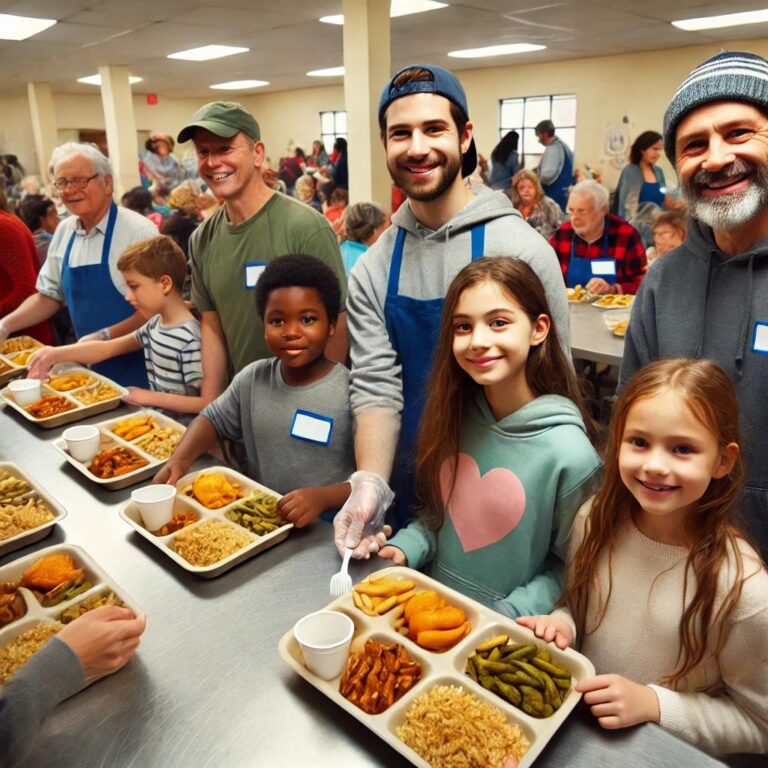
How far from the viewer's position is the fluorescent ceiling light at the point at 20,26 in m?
6.51

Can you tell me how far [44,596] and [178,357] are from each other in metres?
1.33

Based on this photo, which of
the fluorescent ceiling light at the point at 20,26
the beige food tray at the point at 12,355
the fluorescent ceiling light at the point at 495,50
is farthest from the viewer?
the fluorescent ceiling light at the point at 495,50

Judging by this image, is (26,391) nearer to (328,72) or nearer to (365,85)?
(365,85)

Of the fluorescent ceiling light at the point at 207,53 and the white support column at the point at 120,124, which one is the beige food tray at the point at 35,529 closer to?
the fluorescent ceiling light at the point at 207,53

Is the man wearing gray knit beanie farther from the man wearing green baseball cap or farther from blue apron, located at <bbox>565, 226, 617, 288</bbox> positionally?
blue apron, located at <bbox>565, 226, 617, 288</bbox>

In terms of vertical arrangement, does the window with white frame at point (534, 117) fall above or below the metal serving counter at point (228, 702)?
above

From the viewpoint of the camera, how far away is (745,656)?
1.12 meters

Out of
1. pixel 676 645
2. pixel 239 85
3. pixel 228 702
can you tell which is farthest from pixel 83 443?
pixel 239 85

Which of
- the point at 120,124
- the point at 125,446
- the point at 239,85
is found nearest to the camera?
the point at 125,446

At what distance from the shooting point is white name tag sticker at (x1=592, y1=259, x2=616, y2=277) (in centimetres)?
412

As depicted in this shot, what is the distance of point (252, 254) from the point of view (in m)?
2.33

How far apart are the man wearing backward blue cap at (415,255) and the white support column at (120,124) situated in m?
9.92

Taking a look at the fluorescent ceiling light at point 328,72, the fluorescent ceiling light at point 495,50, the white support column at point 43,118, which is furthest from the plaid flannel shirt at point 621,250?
the white support column at point 43,118

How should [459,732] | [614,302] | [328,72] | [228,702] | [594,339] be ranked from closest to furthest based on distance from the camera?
[459,732] → [228,702] → [594,339] → [614,302] → [328,72]
